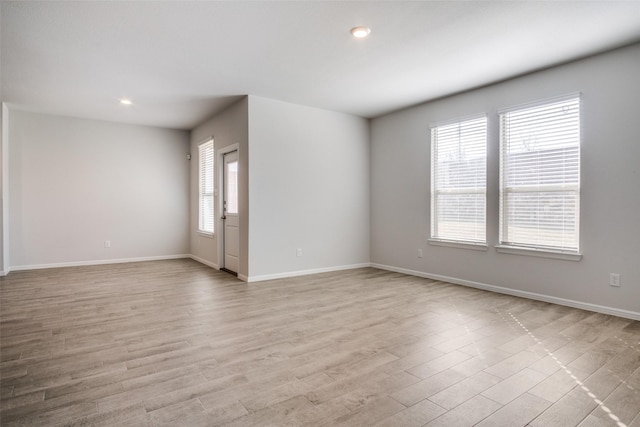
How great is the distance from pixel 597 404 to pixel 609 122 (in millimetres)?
2958

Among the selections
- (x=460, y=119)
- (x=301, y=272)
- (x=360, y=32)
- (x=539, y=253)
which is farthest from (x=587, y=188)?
(x=301, y=272)

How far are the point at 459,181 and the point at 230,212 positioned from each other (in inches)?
148

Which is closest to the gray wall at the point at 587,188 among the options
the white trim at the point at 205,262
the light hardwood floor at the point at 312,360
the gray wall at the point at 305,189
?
the light hardwood floor at the point at 312,360

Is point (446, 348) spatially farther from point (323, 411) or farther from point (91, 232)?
point (91, 232)

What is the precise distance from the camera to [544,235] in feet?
13.5

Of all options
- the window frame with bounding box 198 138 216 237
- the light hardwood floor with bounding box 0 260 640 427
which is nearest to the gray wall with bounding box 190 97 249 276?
the window frame with bounding box 198 138 216 237

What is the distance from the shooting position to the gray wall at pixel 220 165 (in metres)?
5.29

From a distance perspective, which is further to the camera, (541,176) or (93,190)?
(93,190)

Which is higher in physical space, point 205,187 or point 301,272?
point 205,187

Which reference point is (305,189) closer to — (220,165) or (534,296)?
(220,165)

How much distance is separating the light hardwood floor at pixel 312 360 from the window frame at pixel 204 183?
248cm

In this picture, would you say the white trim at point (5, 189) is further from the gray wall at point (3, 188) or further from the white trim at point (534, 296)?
the white trim at point (534, 296)

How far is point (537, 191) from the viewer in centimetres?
416

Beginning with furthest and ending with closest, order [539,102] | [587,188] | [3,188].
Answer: [3,188] < [539,102] < [587,188]
